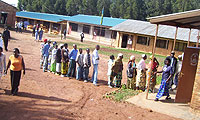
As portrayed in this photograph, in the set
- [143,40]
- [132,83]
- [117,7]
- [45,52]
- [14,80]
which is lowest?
[132,83]

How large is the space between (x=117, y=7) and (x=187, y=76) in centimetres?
4601

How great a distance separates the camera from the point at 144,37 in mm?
27938

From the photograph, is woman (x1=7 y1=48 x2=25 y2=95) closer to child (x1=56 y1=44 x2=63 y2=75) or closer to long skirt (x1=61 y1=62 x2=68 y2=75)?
child (x1=56 y1=44 x2=63 y2=75)

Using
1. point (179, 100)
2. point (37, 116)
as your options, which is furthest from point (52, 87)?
point (179, 100)

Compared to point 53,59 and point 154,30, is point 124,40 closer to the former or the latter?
point 154,30

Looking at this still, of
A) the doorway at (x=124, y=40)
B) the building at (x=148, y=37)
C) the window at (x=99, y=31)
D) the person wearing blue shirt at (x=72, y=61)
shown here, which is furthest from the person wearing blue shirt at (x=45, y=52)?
the window at (x=99, y=31)

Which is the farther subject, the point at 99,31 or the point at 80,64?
the point at 99,31

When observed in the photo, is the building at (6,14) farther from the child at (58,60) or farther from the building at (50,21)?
the child at (58,60)

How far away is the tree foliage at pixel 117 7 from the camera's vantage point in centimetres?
4722

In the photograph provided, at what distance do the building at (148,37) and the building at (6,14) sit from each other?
53.3 feet

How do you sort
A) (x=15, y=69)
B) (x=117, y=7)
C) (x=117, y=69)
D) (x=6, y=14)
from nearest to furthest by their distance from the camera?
(x=15, y=69), (x=117, y=69), (x=6, y=14), (x=117, y=7)

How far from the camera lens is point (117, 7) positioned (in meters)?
51.8

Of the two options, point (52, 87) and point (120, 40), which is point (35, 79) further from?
point (120, 40)

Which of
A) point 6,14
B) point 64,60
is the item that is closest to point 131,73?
point 64,60
